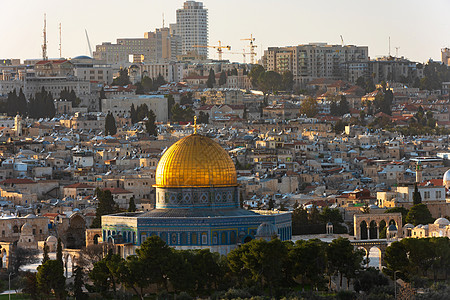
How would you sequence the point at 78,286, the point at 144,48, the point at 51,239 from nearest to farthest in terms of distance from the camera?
1. the point at 78,286
2. the point at 51,239
3. the point at 144,48

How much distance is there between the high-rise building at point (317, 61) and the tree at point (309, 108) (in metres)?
20.6

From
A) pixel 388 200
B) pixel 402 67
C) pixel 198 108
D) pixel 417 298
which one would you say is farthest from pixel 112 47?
pixel 417 298

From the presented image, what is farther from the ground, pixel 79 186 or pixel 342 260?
pixel 79 186

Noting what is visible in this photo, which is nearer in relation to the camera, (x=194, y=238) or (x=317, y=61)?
(x=194, y=238)

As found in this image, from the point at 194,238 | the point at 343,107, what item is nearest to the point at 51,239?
the point at 194,238

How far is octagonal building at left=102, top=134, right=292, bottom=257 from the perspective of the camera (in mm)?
46438

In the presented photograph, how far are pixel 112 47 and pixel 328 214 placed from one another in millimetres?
123723

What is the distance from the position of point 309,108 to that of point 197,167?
6633cm

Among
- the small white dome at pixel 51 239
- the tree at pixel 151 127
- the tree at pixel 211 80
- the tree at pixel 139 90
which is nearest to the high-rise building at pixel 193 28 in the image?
the tree at pixel 211 80

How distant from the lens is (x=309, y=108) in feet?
372

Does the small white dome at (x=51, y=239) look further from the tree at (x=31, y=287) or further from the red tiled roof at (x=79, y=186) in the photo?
the red tiled roof at (x=79, y=186)

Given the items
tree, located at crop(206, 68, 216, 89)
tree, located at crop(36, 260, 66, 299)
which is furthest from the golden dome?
tree, located at crop(206, 68, 216, 89)

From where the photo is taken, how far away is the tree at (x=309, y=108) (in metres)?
113

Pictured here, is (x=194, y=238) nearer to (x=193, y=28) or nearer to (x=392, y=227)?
(x=392, y=227)
